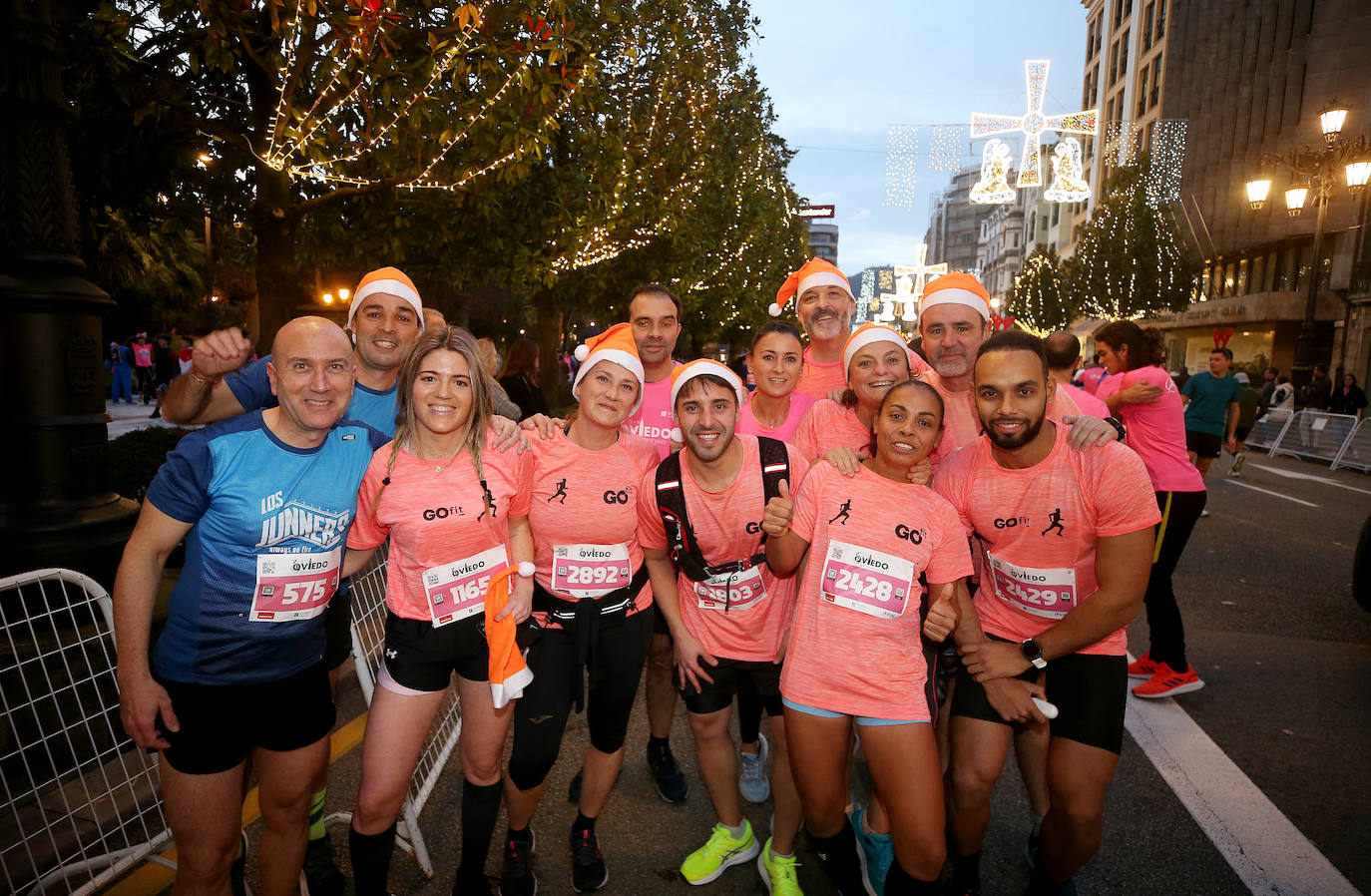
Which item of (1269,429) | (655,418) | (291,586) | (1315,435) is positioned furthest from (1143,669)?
(1269,429)

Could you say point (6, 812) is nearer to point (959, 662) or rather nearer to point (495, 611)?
point (495, 611)

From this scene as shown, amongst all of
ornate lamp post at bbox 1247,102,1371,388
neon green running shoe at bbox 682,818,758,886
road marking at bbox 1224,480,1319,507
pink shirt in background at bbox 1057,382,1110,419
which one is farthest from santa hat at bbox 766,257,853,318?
ornate lamp post at bbox 1247,102,1371,388

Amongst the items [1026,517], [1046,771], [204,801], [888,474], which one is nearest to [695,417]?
[888,474]

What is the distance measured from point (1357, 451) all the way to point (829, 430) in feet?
57.0

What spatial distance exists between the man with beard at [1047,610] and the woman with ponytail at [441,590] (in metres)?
1.72

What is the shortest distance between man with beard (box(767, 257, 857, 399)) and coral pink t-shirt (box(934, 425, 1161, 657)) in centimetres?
152

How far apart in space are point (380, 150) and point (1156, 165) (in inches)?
1431

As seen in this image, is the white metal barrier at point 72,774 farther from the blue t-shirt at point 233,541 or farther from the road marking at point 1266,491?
the road marking at point 1266,491

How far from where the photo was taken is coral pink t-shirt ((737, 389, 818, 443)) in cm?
388

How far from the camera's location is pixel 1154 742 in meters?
4.25

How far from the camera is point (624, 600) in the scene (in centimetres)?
321

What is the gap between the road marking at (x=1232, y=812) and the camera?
305cm

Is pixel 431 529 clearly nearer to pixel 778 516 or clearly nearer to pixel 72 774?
pixel 778 516

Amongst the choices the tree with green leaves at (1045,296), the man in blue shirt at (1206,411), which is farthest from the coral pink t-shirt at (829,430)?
the tree with green leaves at (1045,296)
